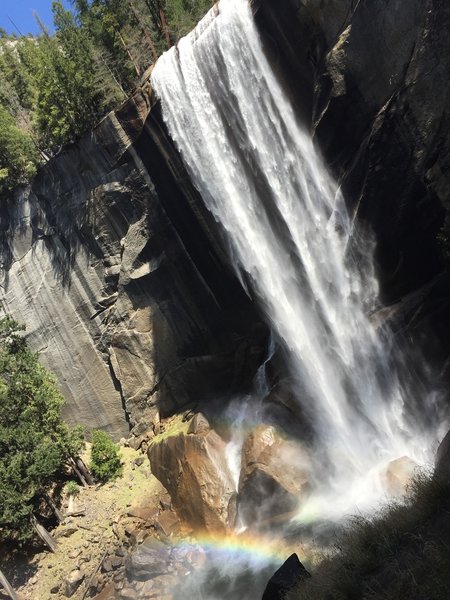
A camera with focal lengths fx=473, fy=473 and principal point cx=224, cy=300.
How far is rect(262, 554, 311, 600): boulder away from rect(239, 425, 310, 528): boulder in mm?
6992

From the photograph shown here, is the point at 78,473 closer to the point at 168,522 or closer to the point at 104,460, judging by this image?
the point at 104,460

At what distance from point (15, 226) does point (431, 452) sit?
25.5m

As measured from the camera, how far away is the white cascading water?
17.5 metres

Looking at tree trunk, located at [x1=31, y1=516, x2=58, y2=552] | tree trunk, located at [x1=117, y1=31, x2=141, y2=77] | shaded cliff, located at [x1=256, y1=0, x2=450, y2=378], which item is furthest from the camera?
tree trunk, located at [x1=117, y1=31, x2=141, y2=77]

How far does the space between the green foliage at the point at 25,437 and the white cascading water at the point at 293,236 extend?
37.4ft

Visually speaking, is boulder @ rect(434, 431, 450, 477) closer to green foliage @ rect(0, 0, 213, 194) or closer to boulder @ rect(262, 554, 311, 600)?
boulder @ rect(262, 554, 311, 600)

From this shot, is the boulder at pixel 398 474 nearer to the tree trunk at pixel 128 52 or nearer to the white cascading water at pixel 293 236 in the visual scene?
the white cascading water at pixel 293 236

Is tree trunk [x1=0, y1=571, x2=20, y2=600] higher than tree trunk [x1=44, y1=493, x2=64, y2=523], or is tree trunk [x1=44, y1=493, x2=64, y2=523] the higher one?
tree trunk [x1=44, y1=493, x2=64, y2=523]

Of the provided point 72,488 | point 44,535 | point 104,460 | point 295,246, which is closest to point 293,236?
point 295,246

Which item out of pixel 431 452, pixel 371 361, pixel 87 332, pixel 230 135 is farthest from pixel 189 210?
pixel 431 452

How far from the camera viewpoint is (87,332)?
2700cm

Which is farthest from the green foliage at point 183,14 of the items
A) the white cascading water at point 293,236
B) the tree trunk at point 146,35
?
the white cascading water at point 293,236

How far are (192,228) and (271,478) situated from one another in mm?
13030

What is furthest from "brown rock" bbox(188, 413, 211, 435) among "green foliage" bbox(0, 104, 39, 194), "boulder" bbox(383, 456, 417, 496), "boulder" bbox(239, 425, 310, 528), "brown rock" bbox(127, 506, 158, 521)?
"green foliage" bbox(0, 104, 39, 194)
